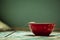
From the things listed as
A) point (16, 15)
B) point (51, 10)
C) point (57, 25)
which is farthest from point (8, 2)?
point (57, 25)

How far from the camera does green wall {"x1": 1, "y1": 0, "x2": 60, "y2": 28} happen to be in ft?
7.24

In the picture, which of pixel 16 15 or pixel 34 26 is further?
pixel 16 15

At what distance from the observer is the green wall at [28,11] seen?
2207 millimetres

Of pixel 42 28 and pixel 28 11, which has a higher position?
pixel 28 11

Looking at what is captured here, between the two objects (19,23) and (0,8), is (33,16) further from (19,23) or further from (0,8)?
(0,8)

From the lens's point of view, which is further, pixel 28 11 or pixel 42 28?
pixel 28 11

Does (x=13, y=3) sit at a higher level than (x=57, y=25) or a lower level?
higher

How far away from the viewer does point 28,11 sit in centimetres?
224

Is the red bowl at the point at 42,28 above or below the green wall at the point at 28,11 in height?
below

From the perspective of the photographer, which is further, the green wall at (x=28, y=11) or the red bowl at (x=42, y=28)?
the green wall at (x=28, y=11)

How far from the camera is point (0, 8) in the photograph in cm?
225

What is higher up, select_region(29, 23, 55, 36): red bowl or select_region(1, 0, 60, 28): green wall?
select_region(1, 0, 60, 28): green wall

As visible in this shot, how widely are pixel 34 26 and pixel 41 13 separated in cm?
115

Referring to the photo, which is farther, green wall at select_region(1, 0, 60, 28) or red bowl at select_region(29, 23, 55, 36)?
green wall at select_region(1, 0, 60, 28)
